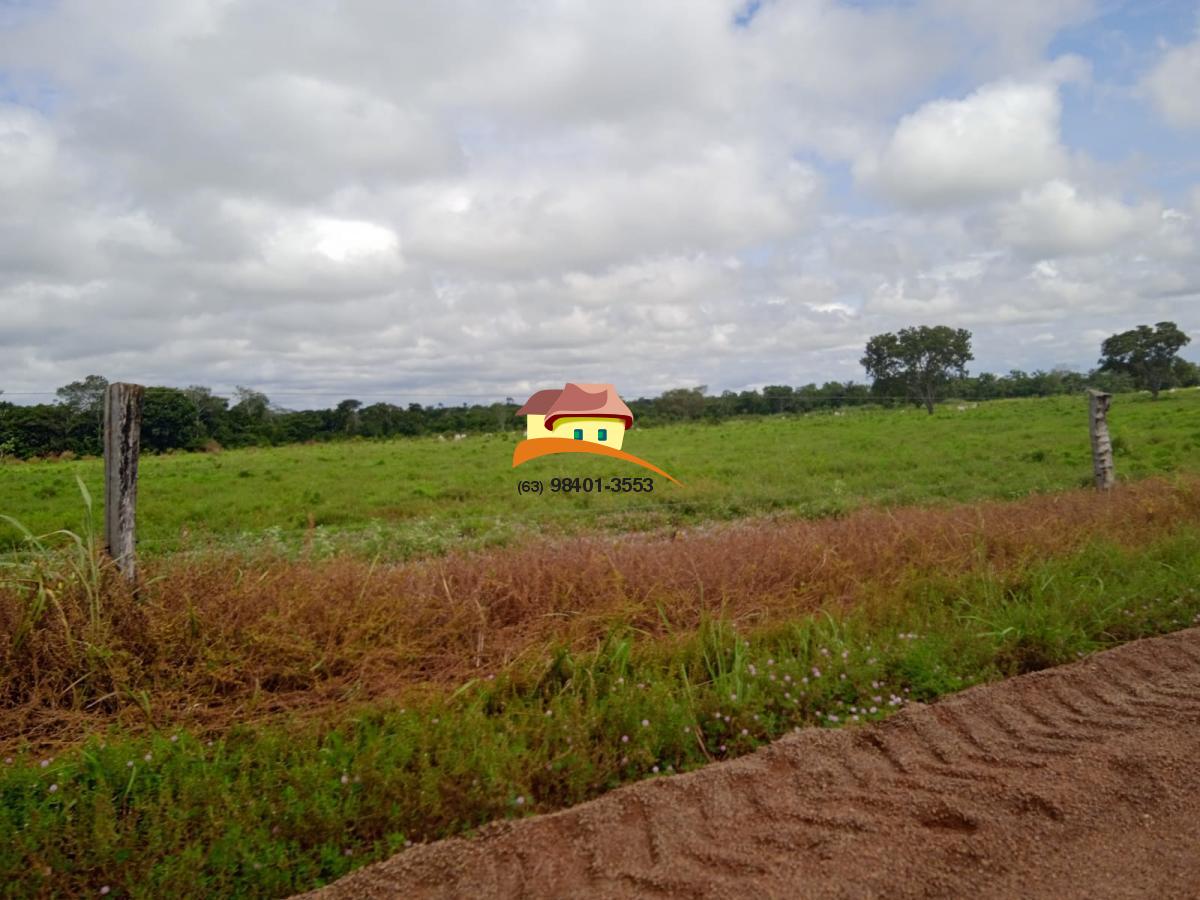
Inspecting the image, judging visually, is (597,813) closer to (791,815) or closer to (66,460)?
(791,815)

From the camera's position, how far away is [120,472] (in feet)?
15.2

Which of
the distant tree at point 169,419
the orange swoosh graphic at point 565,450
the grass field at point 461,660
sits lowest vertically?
the grass field at point 461,660

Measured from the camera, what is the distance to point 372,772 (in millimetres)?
3250

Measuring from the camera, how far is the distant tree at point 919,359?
28.4 m

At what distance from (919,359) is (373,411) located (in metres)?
22.6

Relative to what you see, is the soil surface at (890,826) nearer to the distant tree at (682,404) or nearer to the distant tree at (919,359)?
the distant tree at (682,404)

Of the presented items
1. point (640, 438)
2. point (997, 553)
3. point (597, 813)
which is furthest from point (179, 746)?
point (640, 438)

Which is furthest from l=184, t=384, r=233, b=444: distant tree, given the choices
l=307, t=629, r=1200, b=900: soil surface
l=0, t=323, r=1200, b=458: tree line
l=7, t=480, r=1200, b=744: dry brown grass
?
l=307, t=629, r=1200, b=900: soil surface

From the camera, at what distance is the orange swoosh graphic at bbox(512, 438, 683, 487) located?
39.5ft

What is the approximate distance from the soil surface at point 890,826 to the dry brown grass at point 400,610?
4.93 ft

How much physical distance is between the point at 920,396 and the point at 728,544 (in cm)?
Answer: 2661

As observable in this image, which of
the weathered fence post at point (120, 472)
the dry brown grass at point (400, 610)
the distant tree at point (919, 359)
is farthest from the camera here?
the distant tree at point (919, 359)

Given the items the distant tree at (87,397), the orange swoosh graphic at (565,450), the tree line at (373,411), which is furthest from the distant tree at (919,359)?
the distant tree at (87,397)

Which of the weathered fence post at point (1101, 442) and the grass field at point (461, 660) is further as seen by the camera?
the weathered fence post at point (1101, 442)
